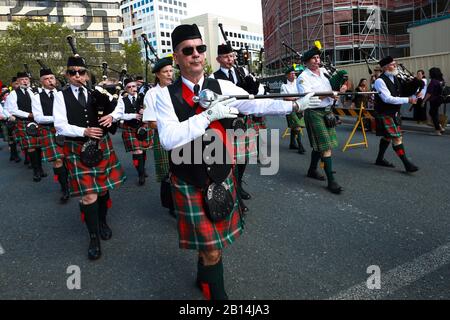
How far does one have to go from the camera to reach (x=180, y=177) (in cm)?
239

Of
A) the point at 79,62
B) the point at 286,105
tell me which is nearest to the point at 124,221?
the point at 79,62

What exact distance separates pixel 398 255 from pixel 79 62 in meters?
3.54

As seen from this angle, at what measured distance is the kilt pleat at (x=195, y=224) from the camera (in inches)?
93.7

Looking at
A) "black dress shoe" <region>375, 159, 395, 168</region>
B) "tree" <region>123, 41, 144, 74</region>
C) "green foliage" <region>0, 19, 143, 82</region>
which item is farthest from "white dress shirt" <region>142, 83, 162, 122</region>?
"tree" <region>123, 41, 144, 74</region>

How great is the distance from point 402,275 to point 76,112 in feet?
10.7

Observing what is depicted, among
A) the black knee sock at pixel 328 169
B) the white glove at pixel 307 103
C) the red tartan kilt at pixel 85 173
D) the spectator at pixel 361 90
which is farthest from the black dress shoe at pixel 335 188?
the spectator at pixel 361 90

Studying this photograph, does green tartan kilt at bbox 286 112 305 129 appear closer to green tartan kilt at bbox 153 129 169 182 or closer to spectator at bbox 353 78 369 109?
spectator at bbox 353 78 369 109

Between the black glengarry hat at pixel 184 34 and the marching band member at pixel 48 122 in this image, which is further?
the marching band member at pixel 48 122

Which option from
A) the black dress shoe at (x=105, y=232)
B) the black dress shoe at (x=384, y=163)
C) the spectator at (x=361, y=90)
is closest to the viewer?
the black dress shoe at (x=105, y=232)

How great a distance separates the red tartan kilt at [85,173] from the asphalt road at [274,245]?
59 cm

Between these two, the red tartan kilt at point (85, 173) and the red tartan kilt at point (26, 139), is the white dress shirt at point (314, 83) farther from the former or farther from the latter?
the red tartan kilt at point (26, 139)

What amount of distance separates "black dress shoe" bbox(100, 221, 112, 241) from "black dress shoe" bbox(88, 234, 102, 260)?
37 centimetres

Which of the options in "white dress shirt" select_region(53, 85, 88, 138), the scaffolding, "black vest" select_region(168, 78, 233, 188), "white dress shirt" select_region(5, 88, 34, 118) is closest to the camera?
"black vest" select_region(168, 78, 233, 188)

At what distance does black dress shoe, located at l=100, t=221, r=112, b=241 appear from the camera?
12.9 feet
